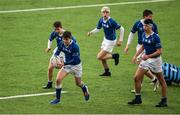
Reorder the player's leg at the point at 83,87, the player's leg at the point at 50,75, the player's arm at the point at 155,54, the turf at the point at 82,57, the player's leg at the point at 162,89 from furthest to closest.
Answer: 1. the player's leg at the point at 50,75
2. the player's leg at the point at 83,87
3. the turf at the point at 82,57
4. the player's leg at the point at 162,89
5. the player's arm at the point at 155,54

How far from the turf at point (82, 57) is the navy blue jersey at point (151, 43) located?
1.71 meters

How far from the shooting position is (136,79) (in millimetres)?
19922

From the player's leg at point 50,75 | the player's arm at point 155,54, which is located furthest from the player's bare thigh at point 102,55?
the player's arm at point 155,54

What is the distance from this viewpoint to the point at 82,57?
2598 centimetres

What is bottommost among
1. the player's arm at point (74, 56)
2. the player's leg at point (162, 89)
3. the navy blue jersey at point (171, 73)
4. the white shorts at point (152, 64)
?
the player's leg at point (162, 89)

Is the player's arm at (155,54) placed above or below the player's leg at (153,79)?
above

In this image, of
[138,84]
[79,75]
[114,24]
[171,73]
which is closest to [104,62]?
[114,24]

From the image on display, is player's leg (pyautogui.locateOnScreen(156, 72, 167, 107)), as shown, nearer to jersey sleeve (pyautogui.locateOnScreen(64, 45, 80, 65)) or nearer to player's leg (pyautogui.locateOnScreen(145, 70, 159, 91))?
player's leg (pyautogui.locateOnScreen(145, 70, 159, 91))

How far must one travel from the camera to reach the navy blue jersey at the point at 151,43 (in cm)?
1967

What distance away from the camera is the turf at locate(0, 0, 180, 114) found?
20.2 m

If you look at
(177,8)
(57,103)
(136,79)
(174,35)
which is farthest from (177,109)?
(177,8)

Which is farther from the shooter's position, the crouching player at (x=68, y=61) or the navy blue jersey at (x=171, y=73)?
the navy blue jersey at (x=171, y=73)

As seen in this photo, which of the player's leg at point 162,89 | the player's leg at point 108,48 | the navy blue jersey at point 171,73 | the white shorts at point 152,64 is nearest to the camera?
the white shorts at point 152,64

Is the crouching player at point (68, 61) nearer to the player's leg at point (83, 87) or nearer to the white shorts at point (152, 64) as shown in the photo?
the player's leg at point (83, 87)
